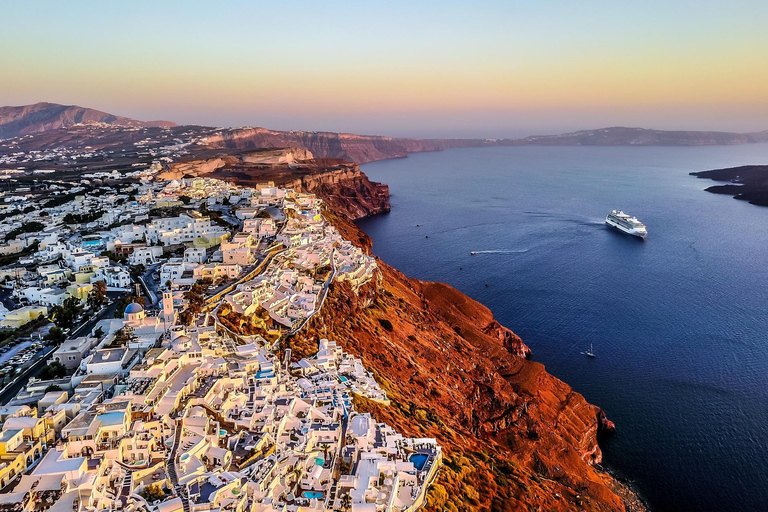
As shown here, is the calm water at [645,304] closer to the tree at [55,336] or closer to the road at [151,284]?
the road at [151,284]

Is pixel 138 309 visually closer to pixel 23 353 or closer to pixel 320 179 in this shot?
pixel 23 353

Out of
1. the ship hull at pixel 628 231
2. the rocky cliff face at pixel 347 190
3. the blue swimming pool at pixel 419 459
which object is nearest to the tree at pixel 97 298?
the blue swimming pool at pixel 419 459

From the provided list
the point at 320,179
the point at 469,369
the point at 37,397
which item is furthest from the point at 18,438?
the point at 320,179

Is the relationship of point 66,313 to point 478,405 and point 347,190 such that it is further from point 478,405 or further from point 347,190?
point 347,190

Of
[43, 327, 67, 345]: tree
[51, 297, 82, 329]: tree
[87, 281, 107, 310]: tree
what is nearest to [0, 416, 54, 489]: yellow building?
[43, 327, 67, 345]: tree

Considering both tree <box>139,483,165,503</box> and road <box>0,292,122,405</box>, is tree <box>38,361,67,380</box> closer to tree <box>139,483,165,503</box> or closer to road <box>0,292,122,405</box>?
road <box>0,292,122,405</box>
